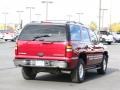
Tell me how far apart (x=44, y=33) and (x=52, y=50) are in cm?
69

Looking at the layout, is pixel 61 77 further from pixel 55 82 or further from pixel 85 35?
pixel 85 35

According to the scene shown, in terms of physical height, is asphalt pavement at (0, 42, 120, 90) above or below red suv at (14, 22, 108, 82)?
below

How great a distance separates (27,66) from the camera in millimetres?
13164

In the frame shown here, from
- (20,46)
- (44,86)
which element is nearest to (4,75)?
(20,46)

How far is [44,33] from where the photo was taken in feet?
43.9

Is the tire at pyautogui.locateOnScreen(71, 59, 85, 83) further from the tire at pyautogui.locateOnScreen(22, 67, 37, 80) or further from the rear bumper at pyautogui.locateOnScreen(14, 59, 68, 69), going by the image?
the tire at pyautogui.locateOnScreen(22, 67, 37, 80)

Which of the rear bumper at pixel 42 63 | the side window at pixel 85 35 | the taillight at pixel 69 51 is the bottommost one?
the rear bumper at pixel 42 63

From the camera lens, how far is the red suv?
12906 millimetres

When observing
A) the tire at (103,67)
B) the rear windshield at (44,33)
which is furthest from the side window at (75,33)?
the tire at (103,67)

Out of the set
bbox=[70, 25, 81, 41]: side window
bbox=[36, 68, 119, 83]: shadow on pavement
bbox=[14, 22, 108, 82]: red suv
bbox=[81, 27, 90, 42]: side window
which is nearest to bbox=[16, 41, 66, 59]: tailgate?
bbox=[14, 22, 108, 82]: red suv

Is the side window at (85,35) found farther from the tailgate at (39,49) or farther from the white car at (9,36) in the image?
the white car at (9,36)

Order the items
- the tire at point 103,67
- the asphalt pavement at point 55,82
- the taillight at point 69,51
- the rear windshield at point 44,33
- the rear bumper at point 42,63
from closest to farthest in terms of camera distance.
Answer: the asphalt pavement at point 55,82, the rear bumper at point 42,63, the taillight at point 69,51, the rear windshield at point 44,33, the tire at point 103,67

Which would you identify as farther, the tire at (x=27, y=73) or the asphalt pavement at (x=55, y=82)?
the tire at (x=27, y=73)

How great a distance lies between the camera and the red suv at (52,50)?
42.3 ft
